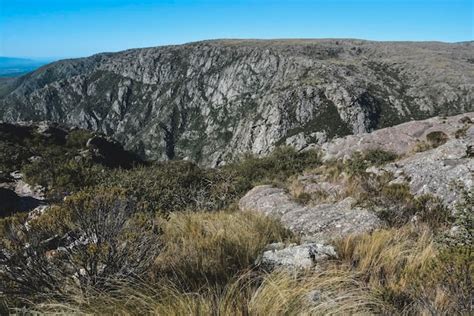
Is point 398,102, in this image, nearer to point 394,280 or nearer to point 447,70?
point 447,70

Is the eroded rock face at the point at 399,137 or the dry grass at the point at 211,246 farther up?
the dry grass at the point at 211,246

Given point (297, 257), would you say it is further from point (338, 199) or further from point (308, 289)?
point (338, 199)

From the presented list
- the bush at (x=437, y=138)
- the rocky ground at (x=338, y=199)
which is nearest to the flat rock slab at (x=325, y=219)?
the rocky ground at (x=338, y=199)

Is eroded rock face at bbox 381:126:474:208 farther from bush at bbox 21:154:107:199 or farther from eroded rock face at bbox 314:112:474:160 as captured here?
bush at bbox 21:154:107:199

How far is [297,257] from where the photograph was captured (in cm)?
464

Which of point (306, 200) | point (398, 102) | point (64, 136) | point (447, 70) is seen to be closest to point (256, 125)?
point (398, 102)

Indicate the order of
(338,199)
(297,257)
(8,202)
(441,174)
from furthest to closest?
(8,202), (441,174), (338,199), (297,257)

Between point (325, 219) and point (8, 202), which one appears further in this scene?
point (8, 202)

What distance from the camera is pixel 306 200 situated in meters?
11.0

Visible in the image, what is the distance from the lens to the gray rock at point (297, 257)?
450cm

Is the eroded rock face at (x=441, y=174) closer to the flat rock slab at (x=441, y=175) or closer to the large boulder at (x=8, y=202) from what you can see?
the flat rock slab at (x=441, y=175)

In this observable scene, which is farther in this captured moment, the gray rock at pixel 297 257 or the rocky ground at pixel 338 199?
the rocky ground at pixel 338 199

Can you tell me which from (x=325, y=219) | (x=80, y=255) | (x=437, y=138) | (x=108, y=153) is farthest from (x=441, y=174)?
(x=108, y=153)

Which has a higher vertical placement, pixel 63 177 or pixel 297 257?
pixel 297 257
